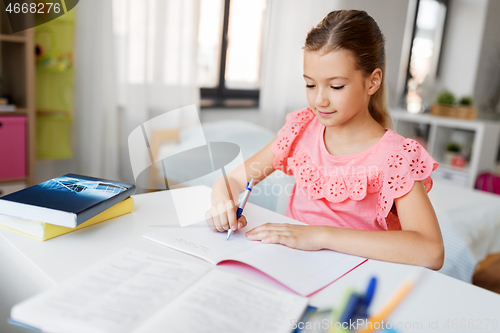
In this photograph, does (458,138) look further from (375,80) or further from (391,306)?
(391,306)

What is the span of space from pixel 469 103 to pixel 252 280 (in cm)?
323

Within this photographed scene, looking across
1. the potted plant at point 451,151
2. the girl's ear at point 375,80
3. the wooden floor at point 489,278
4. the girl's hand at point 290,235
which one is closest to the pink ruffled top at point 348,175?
the girl's ear at point 375,80

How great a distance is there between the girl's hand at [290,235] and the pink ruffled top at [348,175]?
0.22 metres

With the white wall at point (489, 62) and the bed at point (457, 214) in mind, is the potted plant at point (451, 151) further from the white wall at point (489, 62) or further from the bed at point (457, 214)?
the bed at point (457, 214)

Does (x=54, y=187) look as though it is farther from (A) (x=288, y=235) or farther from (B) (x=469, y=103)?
(B) (x=469, y=103)

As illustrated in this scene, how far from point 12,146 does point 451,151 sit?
9.74 ft

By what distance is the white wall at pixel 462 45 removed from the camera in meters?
3.59

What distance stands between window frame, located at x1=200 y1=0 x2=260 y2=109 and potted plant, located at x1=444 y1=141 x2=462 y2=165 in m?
1.57

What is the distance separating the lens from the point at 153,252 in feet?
1.93

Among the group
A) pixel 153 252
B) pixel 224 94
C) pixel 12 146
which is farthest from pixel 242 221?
pixel 224 94

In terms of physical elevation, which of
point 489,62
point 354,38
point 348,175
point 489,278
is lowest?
point 489,278

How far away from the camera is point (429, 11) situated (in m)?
3.67

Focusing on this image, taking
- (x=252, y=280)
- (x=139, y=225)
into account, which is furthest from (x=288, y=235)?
(x=139, y=225)

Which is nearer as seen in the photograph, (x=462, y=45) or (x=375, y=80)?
(x=375, y=80)
